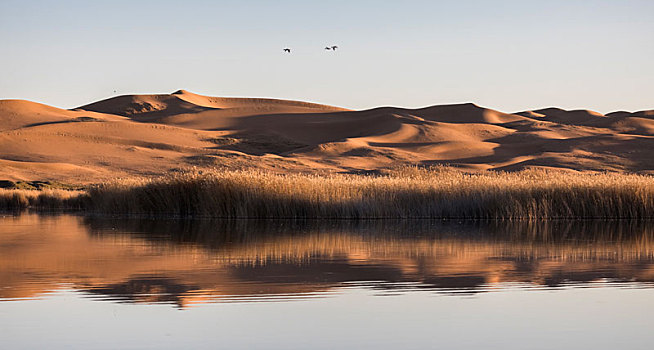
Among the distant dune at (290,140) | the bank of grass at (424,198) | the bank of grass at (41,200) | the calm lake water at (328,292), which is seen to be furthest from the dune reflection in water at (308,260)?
the distant dune at (290,140)

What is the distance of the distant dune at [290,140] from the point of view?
71312 mm

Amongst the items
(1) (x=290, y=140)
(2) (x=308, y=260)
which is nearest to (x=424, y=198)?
(2) (x=308, y=260)

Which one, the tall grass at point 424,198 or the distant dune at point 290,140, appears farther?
the distant dune at point 290,140

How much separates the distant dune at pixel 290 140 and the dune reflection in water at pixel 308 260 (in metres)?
39.1

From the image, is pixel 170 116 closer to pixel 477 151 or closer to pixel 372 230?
pixel 477 151

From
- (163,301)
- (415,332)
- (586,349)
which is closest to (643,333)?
(586,349)

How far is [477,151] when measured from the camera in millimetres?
85875

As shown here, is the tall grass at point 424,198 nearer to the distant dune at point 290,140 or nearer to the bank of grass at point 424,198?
the bank of grass at point 424,198

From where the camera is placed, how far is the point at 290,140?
320 feet

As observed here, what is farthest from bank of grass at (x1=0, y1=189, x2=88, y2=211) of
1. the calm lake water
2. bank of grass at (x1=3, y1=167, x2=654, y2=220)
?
the calm lake water

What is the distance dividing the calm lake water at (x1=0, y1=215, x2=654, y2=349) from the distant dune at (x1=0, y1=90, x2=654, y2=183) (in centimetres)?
4202

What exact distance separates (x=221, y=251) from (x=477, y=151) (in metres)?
73.8

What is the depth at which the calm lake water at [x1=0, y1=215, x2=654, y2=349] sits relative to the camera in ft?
22.4

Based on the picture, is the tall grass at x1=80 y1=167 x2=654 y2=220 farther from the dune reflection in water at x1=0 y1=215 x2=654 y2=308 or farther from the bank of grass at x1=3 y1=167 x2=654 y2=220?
the dune reflection in water at x1=0 y1=215 x2=654 y2=308
